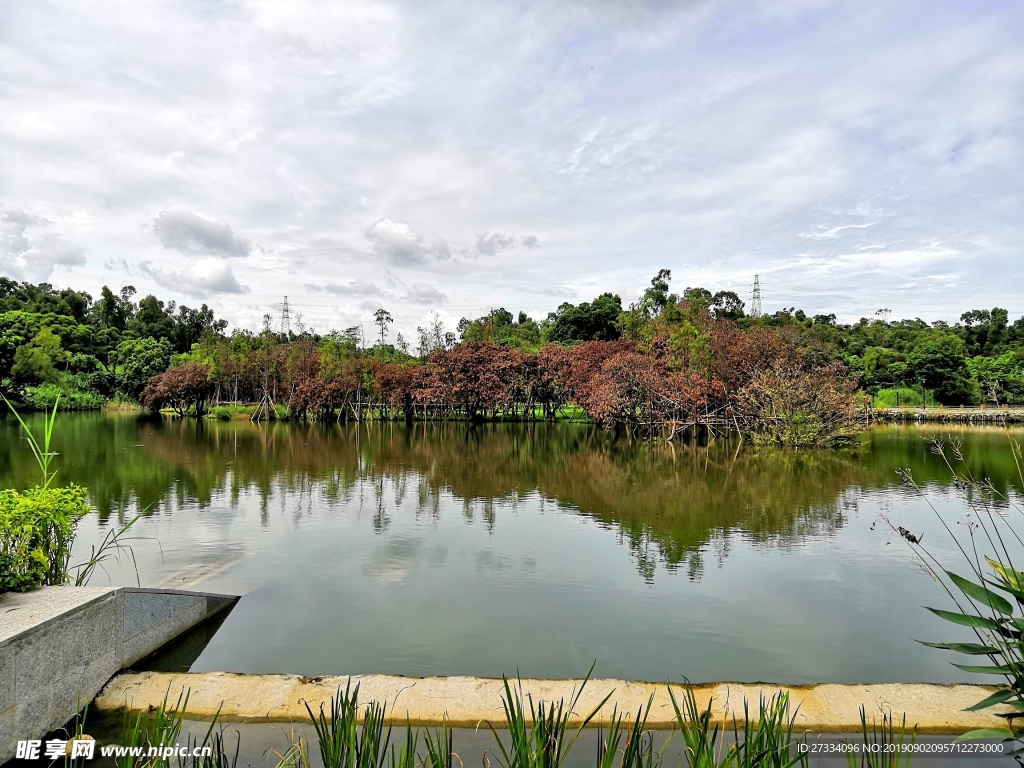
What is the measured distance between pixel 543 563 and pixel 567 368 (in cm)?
2840

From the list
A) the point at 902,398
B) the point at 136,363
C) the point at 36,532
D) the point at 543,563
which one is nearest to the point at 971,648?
the point at 543,563

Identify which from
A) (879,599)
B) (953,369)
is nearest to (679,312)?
(953,369)

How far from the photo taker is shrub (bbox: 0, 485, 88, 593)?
179 inches

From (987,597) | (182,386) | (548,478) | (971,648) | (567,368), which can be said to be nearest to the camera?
(987,597)

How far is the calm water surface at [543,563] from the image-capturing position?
17.5ft

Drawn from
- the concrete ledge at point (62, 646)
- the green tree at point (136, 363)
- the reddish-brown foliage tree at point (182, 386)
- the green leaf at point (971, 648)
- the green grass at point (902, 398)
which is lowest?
the concrete ledge at point (62, 646)

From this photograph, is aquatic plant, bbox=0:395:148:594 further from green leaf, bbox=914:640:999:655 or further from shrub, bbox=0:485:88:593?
green leaf, bbox=914:640:999:655

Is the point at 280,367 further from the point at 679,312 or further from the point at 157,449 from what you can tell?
the point at 679,312

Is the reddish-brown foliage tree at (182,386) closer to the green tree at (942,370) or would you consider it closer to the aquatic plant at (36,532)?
the aquatic plant at (36,532)

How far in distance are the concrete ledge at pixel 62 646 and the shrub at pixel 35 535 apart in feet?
0.71

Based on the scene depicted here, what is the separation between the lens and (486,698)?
4.06 metres

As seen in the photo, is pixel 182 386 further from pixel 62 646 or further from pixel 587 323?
pixel 62 646

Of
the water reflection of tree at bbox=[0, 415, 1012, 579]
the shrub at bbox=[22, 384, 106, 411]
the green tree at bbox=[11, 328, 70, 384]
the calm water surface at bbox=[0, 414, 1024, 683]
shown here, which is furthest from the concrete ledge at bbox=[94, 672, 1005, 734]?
the green tree at bbox=[11, 328, 70, 384]

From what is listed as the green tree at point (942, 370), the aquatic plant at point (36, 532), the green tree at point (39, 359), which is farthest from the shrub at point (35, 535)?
the green tree at point (942, 370)
